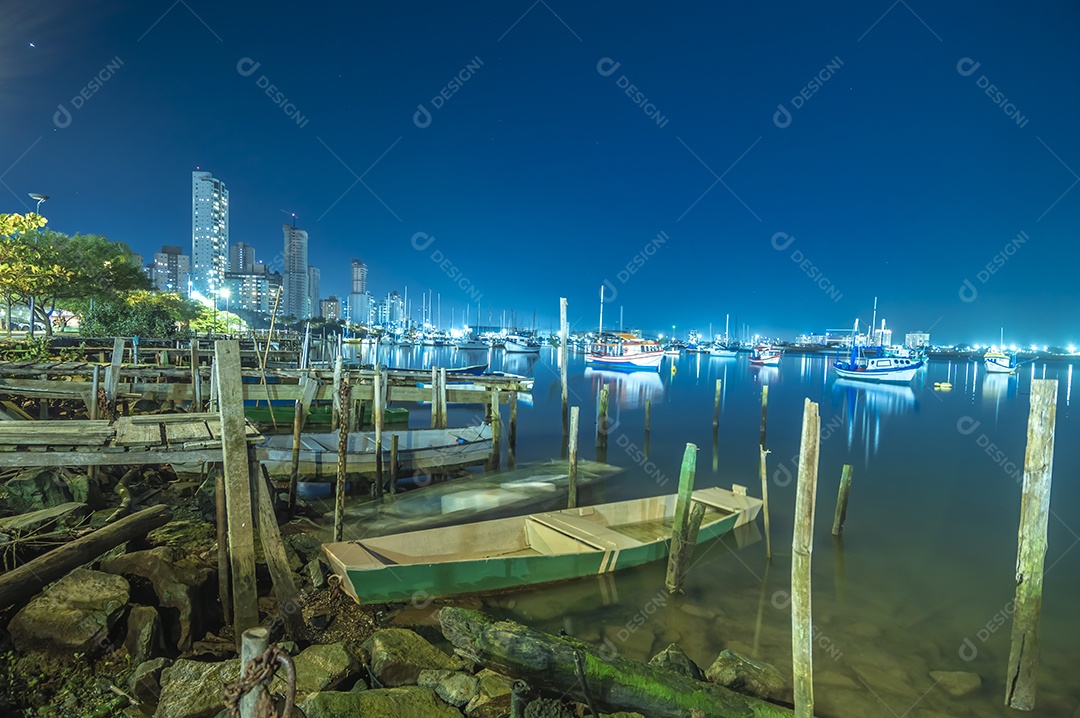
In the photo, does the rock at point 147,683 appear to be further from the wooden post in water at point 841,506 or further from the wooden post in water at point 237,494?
the wooden post in water at point 841,506

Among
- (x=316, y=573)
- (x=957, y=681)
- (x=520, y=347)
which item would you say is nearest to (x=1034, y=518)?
(x=957, y=681)

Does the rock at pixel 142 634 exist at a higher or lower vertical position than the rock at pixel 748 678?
higher

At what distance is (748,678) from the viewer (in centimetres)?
648

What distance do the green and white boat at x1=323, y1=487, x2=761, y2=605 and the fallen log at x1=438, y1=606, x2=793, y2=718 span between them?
2401 mm

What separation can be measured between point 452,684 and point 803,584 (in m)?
3.83

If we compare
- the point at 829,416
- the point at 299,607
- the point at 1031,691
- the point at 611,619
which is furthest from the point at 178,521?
the point at 829,416

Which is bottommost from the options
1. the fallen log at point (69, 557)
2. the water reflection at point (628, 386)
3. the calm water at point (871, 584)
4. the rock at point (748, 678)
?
the water reflection at point (628, 386)

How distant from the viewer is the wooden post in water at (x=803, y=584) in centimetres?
536

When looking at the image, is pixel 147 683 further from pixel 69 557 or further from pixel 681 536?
pixel 681 536

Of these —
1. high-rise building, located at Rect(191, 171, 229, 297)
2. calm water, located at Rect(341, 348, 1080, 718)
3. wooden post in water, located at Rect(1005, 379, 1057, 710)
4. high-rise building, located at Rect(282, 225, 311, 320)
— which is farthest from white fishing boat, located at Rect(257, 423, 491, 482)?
high-rise building, located at Rect(191, 171, 229, 297)

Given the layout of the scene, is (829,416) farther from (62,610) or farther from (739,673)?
(62,610)

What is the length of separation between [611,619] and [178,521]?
7.63m

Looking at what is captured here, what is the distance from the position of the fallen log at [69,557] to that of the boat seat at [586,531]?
603 centimetres

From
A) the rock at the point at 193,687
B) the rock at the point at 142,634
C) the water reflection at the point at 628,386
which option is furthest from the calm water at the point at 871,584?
the water reflection at the point at 628,386
